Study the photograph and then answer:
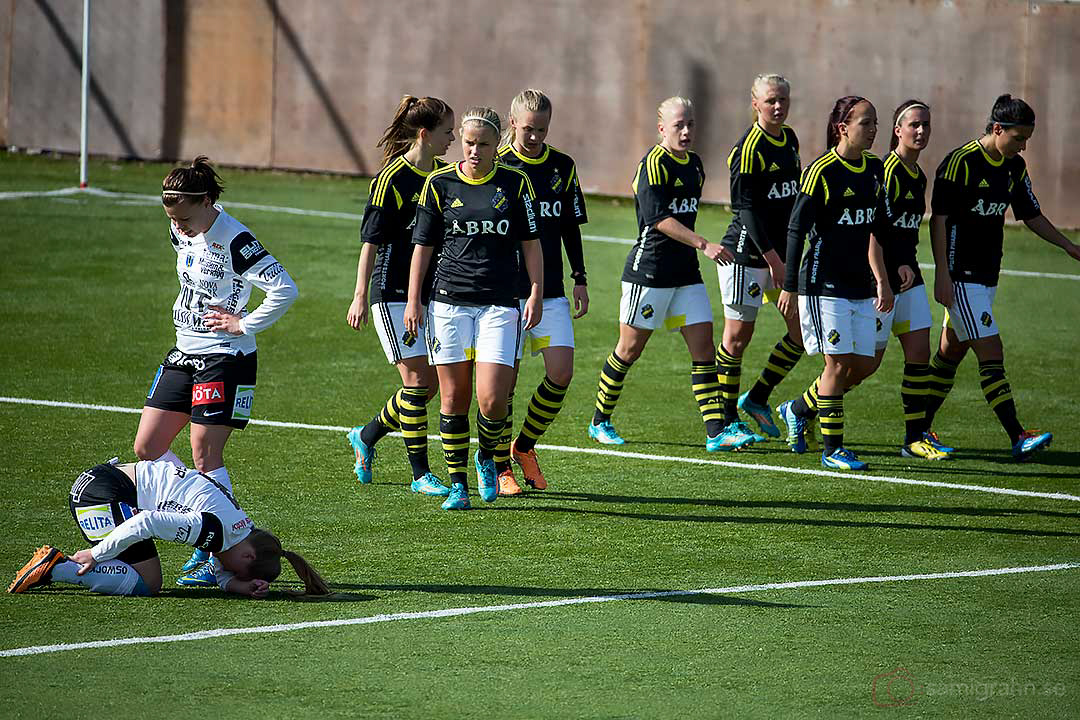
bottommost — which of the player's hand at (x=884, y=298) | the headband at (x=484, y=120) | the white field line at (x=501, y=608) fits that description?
the white field line at (x=501, y=608)

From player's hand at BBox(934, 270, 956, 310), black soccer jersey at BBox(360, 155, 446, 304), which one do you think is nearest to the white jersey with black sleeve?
black soccer jersey at BBox(360, 155, 446, 304)

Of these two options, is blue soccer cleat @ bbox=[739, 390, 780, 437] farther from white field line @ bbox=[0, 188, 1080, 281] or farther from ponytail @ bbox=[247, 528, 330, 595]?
white field line @ bbox=[0, 188, 1080, 281]

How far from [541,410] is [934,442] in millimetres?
2969

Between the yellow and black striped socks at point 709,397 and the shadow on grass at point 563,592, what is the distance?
3.55m

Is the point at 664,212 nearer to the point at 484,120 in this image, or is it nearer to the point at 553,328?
the point at 553,328

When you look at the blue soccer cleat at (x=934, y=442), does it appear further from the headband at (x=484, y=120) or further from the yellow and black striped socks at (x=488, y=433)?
the headband at (x=484, y=120)

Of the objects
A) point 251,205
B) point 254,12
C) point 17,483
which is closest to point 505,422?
point 17,483

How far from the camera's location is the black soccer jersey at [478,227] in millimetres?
9133

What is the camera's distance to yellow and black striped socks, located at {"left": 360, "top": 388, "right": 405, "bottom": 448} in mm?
10070

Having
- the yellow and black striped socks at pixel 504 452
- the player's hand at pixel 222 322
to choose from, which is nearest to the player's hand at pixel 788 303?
the yellow and black striped socks at pixel 504 452

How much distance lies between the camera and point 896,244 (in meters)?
10.9

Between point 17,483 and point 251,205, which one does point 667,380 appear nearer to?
point 17,483

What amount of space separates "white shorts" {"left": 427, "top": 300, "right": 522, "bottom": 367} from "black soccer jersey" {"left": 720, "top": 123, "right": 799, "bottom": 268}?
8.62 ft

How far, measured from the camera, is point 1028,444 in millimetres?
10992
